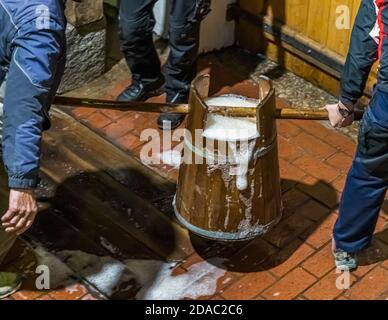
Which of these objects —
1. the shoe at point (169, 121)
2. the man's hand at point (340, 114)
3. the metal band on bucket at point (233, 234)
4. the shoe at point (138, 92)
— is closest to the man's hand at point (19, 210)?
the metal band on bucket at point (233, 234)

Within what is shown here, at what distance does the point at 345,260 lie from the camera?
4.97 m

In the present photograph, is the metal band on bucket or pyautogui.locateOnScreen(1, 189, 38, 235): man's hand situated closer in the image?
pyautogui.locateOnScreen(1, 189, 38, 235): man's hand

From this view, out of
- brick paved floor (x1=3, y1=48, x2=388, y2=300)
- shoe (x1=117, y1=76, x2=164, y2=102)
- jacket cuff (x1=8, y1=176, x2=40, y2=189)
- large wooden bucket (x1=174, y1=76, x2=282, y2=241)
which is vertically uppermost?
jacket cuff (x1=8, y1=176, x2=40, y2=189)

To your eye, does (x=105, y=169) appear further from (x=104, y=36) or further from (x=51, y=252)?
(x=104, y=36)

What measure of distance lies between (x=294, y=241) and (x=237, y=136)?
1.05 metres

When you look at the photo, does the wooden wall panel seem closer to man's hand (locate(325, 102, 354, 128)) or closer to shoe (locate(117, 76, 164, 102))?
shoe (locate(117, 76, 164, 102))

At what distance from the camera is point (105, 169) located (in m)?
5.74

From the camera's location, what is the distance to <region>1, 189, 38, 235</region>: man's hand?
3.99 metres

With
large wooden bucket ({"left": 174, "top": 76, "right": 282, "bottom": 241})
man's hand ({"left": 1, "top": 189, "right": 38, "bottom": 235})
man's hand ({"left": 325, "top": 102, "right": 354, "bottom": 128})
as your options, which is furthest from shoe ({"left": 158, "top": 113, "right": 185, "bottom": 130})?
man's hand ({"left": 1, "top": 189, "right": 38, "bottom": 235})

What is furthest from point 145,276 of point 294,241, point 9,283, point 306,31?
point 306,31

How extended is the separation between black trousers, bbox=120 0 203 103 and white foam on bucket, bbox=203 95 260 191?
52.4 inches

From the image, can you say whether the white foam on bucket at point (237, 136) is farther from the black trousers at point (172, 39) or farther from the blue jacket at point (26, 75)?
the black trousers at point (172, 39)

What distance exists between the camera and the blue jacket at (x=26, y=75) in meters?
3.85
